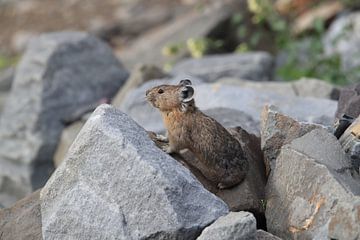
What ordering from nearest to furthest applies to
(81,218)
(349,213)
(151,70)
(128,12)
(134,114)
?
(349,213) < (81,218) < (134,114) < (151,70) < (128,12)

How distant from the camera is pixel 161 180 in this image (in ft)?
19.4

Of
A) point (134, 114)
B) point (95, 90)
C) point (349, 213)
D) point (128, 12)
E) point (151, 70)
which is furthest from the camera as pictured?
point (128, 12)

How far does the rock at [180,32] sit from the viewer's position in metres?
14.4

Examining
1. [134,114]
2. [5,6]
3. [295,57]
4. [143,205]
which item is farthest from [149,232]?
[5,6]

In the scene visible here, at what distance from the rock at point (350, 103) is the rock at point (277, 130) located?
0.76 m

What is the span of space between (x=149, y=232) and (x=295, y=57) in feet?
22.4

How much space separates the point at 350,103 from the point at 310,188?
5.07 ft

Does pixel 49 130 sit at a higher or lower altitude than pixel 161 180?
lower

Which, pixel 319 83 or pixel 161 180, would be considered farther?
pixel 319 83

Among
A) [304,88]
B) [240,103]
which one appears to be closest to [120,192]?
[240,103]

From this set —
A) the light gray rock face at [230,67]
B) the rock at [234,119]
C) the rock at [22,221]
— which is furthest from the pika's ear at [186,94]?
the light gray rock face at [230,67]

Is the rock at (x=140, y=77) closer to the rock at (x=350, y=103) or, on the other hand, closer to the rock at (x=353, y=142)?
the rock at (x=350, y=103)

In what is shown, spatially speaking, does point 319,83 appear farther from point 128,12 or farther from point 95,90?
point 128,12

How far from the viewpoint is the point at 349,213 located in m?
5.63
